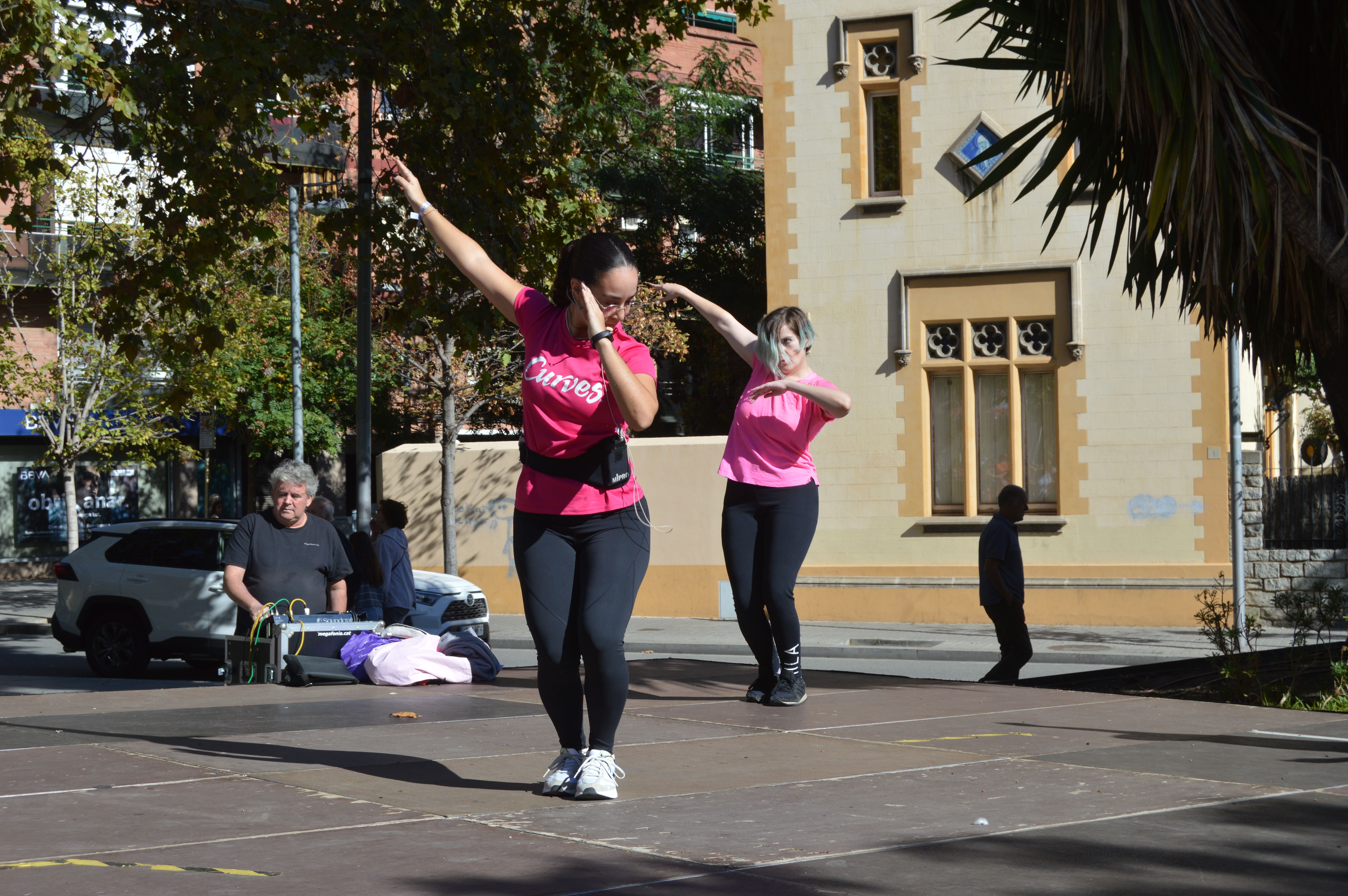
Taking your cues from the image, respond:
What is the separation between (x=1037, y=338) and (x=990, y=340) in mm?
628

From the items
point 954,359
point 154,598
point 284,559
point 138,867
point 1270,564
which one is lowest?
point 1270,564

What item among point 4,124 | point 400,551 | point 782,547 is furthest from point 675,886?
point 400,551

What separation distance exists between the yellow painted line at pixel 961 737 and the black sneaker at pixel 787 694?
1.12 metres

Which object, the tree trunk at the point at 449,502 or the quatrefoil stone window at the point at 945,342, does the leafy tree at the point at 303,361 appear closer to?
the tree trunk at the point at 449,502

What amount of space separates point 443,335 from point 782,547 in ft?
18.9

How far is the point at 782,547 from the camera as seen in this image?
6.46 metres

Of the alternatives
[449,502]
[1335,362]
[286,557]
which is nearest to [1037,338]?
[449,502]

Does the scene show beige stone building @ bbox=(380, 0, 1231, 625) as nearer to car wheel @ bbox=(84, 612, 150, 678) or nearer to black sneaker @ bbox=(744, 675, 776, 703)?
car wheel @ bbox=(84, 612, 150, 678)

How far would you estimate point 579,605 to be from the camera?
4348mm

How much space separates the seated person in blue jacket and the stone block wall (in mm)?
11450

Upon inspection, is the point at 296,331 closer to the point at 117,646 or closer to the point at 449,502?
the point at 449,502

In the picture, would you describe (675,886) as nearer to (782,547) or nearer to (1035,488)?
(782,547)

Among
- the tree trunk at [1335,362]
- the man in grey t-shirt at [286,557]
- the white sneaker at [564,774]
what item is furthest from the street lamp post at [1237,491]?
the white sneaker at [564,774]

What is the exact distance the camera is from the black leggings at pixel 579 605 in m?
4.29
